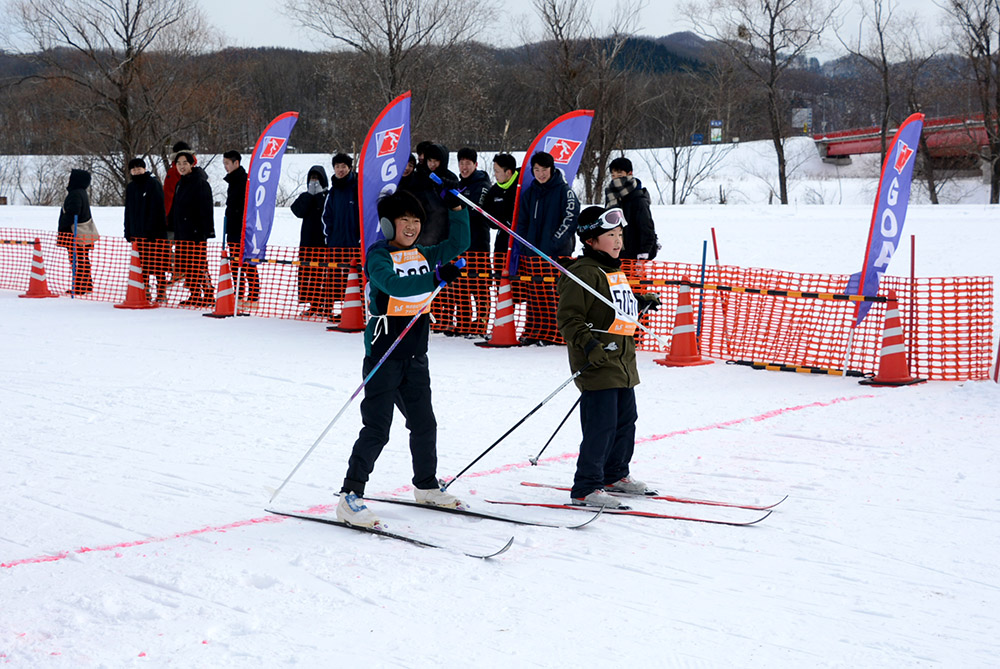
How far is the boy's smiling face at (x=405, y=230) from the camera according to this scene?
168 inches

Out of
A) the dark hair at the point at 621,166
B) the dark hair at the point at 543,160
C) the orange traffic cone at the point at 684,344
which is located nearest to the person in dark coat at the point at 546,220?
the dark hair at the point at 543,160

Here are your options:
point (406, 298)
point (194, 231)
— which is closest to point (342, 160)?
point (194, 231)

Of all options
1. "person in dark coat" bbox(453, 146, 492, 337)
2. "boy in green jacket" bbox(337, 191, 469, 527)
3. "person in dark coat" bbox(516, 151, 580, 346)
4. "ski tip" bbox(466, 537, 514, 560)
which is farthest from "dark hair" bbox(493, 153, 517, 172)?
"ski tip" bbox(466, 537, 514, 560)

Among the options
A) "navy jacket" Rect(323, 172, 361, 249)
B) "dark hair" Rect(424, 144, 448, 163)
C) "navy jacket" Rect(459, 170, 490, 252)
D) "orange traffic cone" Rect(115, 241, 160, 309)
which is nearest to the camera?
"dark hair" Rect(424, 144, 448, 163)

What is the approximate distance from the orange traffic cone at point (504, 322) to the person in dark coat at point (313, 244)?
271 cm

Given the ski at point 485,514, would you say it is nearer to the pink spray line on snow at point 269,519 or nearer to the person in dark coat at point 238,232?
the pink spray line on snow at point 269,519

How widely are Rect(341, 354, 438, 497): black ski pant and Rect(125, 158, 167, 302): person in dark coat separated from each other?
9.97 metres

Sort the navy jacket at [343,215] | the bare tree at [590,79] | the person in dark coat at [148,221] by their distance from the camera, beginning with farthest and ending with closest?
1. the bare tree at [590,79]
2. the person in dark coat at [148,221]
3. the navy jacket at [343,215]

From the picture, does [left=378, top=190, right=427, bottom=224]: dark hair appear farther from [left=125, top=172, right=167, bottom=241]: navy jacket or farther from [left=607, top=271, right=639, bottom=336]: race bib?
[left=125, top=172, right=167, bottom=241]: navy jacket

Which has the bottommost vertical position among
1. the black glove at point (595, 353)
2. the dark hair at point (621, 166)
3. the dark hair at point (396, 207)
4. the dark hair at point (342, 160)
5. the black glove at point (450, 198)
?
the black glove at point (595, 353)

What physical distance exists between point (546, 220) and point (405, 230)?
201 inches

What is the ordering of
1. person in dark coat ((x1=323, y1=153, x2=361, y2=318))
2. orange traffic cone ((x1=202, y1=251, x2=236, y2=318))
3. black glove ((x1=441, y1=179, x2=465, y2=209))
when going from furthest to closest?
orange traffic cone ((x1=202, y1=251, x2=236, y2=318)), person in dark coat ((x1=323, y1=153, x2=361, y2=318)), black glove ((x1=441, y1=179, x2=465, y2=209))

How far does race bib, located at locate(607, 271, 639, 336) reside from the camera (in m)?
4.57

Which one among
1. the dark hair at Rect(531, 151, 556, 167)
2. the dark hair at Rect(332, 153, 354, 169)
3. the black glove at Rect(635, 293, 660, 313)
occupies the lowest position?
the black glove at Rect(635, 293, 660, 313)
